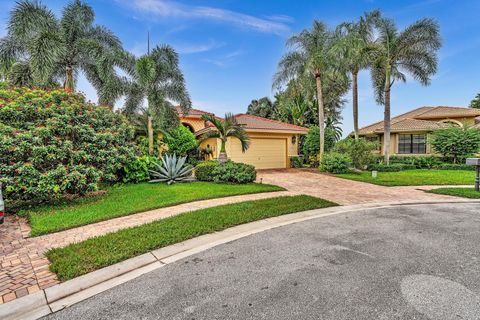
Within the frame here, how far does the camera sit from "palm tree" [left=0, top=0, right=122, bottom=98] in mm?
10148

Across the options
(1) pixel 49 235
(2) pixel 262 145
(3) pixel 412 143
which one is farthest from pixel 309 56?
(1) pixel 49 235

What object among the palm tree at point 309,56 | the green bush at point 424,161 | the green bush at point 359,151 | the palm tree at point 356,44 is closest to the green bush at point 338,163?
the green bush at point 359,151

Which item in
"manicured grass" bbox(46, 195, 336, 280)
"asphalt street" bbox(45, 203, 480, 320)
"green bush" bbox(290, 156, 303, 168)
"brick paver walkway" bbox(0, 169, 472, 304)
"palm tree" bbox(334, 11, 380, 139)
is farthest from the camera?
"green bush" bbox(290, 156, 303, 168)

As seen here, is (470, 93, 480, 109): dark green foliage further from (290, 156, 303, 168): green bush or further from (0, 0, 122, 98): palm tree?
(0, 0, 122, 98): palm tree

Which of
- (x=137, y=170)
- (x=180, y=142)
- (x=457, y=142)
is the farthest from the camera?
(x=457, y=142)

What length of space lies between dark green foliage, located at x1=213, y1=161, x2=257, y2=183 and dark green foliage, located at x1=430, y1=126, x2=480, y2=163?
51.0 feet

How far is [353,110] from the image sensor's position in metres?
18.4

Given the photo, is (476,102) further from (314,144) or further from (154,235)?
(154,235)

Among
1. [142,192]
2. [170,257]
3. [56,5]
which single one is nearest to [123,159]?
[142,192]

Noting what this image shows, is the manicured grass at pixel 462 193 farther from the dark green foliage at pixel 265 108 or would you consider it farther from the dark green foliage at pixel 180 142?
the dark green foliage at pixel 265 108

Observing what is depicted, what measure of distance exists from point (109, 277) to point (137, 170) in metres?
7.77

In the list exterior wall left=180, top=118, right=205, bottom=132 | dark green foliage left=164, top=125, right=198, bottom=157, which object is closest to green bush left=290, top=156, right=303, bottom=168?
dark green foliage left=164, top=125, right=198, bottom=157

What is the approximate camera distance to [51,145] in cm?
624

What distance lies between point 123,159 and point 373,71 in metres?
18.1
